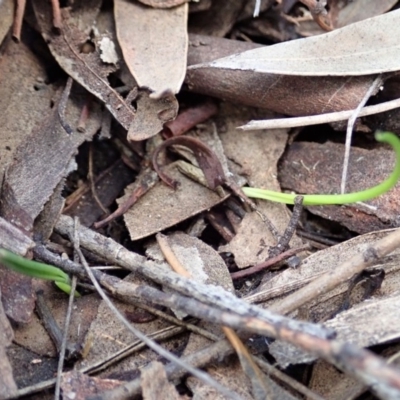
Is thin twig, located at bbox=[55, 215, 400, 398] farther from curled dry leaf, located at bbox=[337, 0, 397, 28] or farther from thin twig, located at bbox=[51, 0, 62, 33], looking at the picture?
curled dry leaf, located at bbox=[337, 0, 397, 28]

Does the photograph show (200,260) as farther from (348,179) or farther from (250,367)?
(348,179)

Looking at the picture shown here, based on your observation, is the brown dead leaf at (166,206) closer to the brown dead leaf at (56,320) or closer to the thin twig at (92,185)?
the thin twig at (92,185)

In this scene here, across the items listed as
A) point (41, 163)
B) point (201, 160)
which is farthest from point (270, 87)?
point (41, 163)

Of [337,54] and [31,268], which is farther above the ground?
[337,54]

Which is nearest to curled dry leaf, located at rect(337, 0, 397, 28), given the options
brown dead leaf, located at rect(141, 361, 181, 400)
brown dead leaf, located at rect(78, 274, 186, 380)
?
brown dead leaf, located at rect(78, 274, 186, 380)

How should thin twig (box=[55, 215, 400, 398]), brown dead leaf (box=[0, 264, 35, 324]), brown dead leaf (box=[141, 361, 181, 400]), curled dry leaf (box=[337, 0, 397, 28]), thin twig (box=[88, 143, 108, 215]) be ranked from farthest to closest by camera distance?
curled dry leaf (box=[337, 0, 397, 28]) → thin twig (box=[88, 143, 108, 215]) → brown dead leaf (box=[0, 264, 35, 324]) → brown dead leaf (box=[141, 361, 181, 400]) → thin twig (box=[55, 215, 400, 398])

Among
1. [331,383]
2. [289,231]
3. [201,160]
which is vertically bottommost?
[331,383]

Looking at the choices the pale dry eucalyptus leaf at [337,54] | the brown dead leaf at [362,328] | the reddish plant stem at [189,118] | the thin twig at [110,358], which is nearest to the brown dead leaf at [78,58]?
the reddish plant stem at [189,118]
